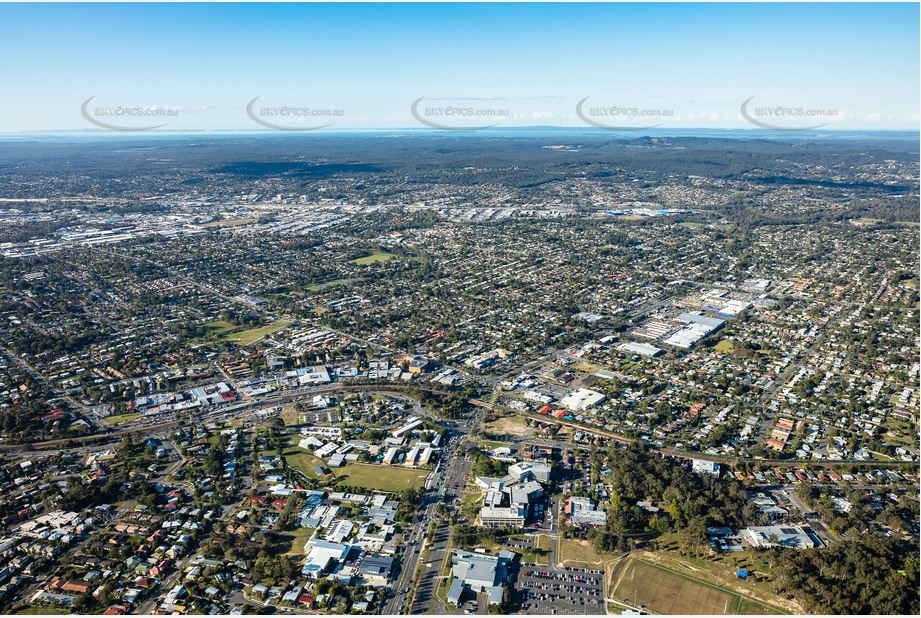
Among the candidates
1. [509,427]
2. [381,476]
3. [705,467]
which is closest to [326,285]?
[509,427]

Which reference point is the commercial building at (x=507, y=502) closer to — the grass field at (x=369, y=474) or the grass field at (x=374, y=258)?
the grass field at (x=369, y=474)

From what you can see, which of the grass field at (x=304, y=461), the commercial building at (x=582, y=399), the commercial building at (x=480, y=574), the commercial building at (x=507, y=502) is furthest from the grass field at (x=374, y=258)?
the commercial building at (x=480, y=574)

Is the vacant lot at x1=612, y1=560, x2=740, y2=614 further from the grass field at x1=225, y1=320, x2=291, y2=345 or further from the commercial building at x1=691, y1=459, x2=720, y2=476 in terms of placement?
the grass field at x1=225, y1=320, x2=291, y2=345

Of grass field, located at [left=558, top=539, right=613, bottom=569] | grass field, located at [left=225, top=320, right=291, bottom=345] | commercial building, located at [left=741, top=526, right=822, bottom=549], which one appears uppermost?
grass field, located at [left=225, top=320, right=291, bottom=345]

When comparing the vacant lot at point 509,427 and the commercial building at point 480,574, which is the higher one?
the vacant lot at point 509,427

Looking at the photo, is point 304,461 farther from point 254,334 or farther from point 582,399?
point 254,334

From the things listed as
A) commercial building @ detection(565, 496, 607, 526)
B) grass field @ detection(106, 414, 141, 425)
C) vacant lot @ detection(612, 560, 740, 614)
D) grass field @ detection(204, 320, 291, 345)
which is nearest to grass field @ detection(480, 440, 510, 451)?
commercial building @ detection(565, 496, 607, 526)
